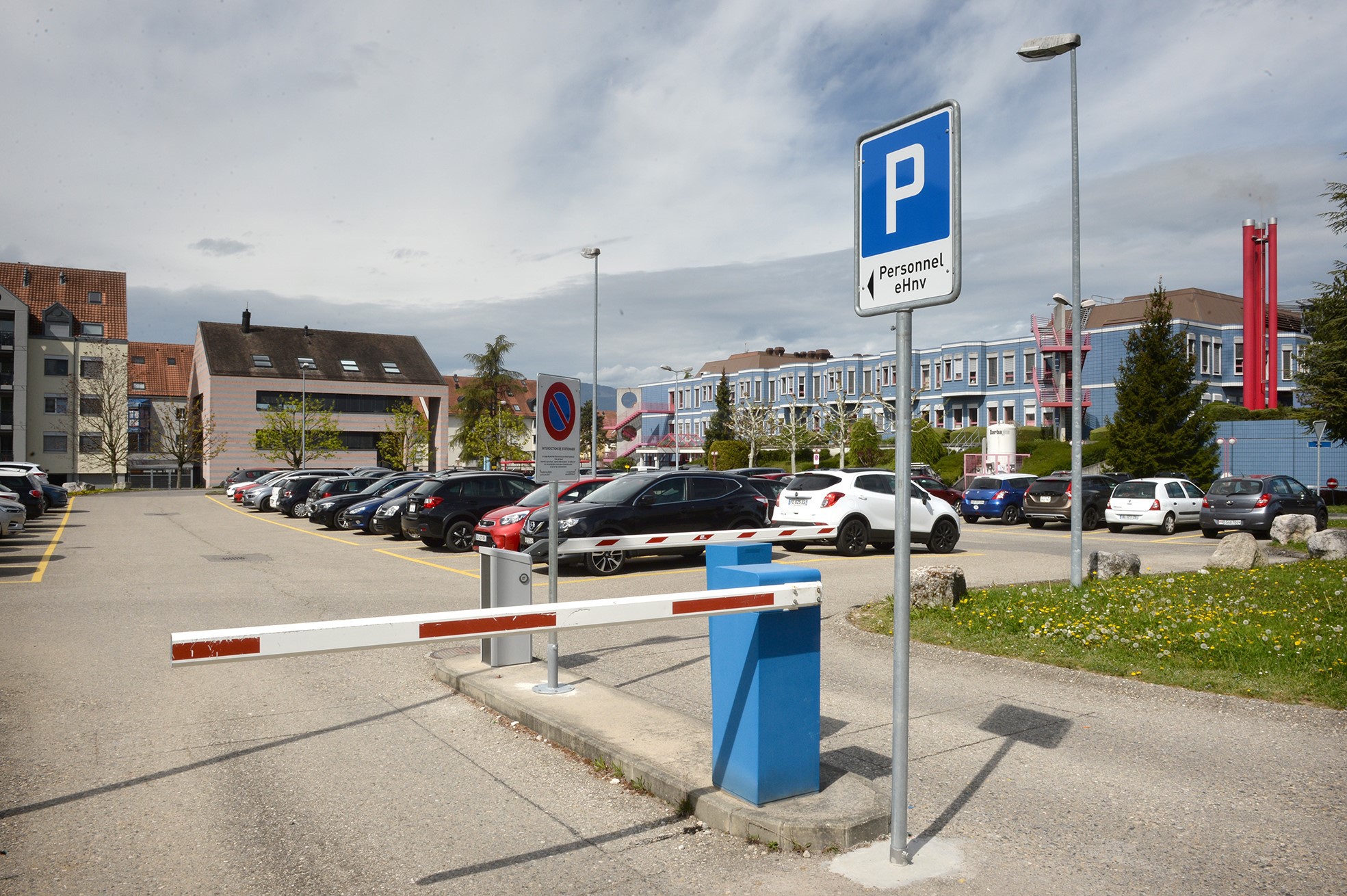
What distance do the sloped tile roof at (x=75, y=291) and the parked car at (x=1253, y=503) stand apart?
75.2 meters

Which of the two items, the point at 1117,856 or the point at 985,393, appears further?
the point at 985,393

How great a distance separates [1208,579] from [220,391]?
71.3 metres

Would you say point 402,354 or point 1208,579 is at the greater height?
point 402,354

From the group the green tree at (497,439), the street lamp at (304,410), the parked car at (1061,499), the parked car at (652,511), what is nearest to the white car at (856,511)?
the parked car at (652,511)

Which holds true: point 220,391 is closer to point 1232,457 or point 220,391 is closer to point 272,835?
point 1232,457

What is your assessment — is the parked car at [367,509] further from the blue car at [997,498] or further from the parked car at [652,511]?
the blue car at [997,498]

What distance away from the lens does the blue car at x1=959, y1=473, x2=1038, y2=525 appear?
30.8 metres

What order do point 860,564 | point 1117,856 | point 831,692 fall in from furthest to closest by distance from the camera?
point 860,564
point 831,692
point 1117,856

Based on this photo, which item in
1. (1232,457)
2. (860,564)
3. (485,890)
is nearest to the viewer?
(485,890)

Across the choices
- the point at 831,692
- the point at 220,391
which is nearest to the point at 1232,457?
the point at 831,692

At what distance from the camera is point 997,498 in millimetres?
30812

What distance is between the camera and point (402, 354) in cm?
8006

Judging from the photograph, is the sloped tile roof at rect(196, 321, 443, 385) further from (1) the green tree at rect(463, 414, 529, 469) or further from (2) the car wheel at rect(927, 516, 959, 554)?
(2) the car wheel at rect(927, 516, 959, 554)

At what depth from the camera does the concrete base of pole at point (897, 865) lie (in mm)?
3955
